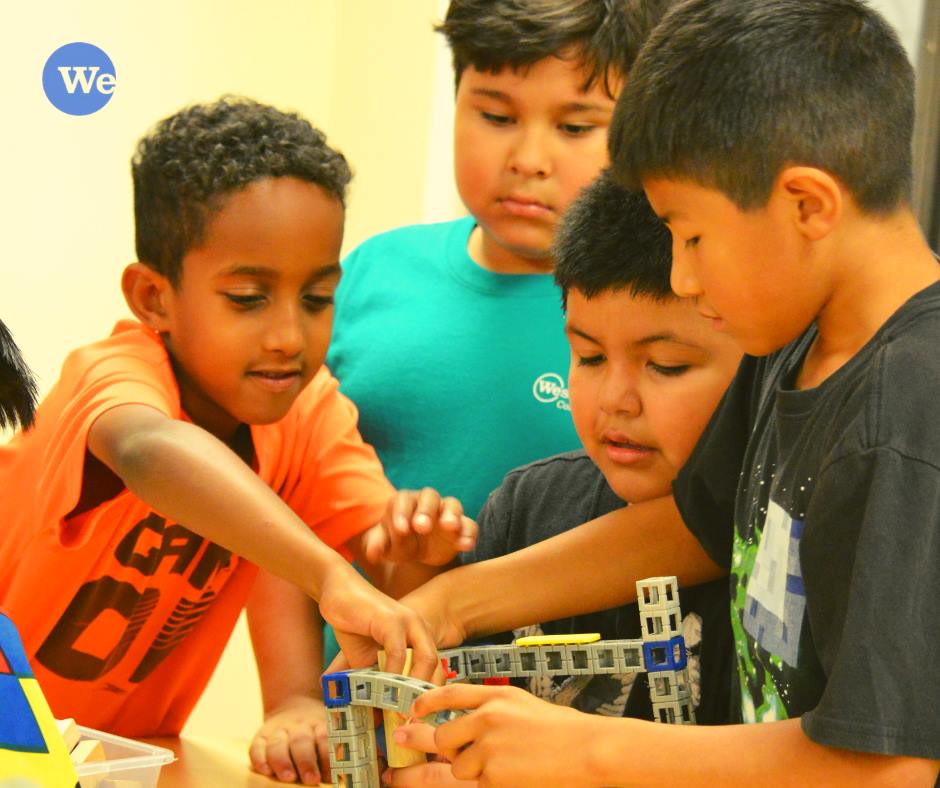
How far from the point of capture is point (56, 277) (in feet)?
4.40

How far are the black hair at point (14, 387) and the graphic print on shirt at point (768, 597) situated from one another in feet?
1.38

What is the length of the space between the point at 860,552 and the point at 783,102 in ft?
0.82

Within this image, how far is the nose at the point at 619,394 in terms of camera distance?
99 cm

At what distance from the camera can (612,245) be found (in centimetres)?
102

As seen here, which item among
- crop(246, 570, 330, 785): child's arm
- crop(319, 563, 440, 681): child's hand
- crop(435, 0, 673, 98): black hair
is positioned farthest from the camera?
crop(435, 0, 673, 98): black hair

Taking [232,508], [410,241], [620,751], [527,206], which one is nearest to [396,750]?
[620,751]

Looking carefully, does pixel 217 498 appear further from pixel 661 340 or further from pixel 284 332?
pixel 661 340

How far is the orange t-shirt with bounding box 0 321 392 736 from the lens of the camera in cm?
106

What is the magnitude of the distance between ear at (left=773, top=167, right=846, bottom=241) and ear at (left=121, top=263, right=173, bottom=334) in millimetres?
629

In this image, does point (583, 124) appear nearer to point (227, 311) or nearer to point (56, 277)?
point (227, 311)

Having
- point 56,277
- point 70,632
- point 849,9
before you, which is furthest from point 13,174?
point 849,9

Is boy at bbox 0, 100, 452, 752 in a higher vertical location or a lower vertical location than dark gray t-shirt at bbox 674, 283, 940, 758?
higher

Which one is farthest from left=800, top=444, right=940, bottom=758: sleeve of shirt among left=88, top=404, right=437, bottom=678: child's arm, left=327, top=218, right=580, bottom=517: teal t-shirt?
left=327, top=218, right=580, bottom=517: teal t-shirt

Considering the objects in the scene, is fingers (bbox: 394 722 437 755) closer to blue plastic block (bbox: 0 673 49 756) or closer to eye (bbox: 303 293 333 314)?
blue plastic block (bbox: 0 673 49 756)
